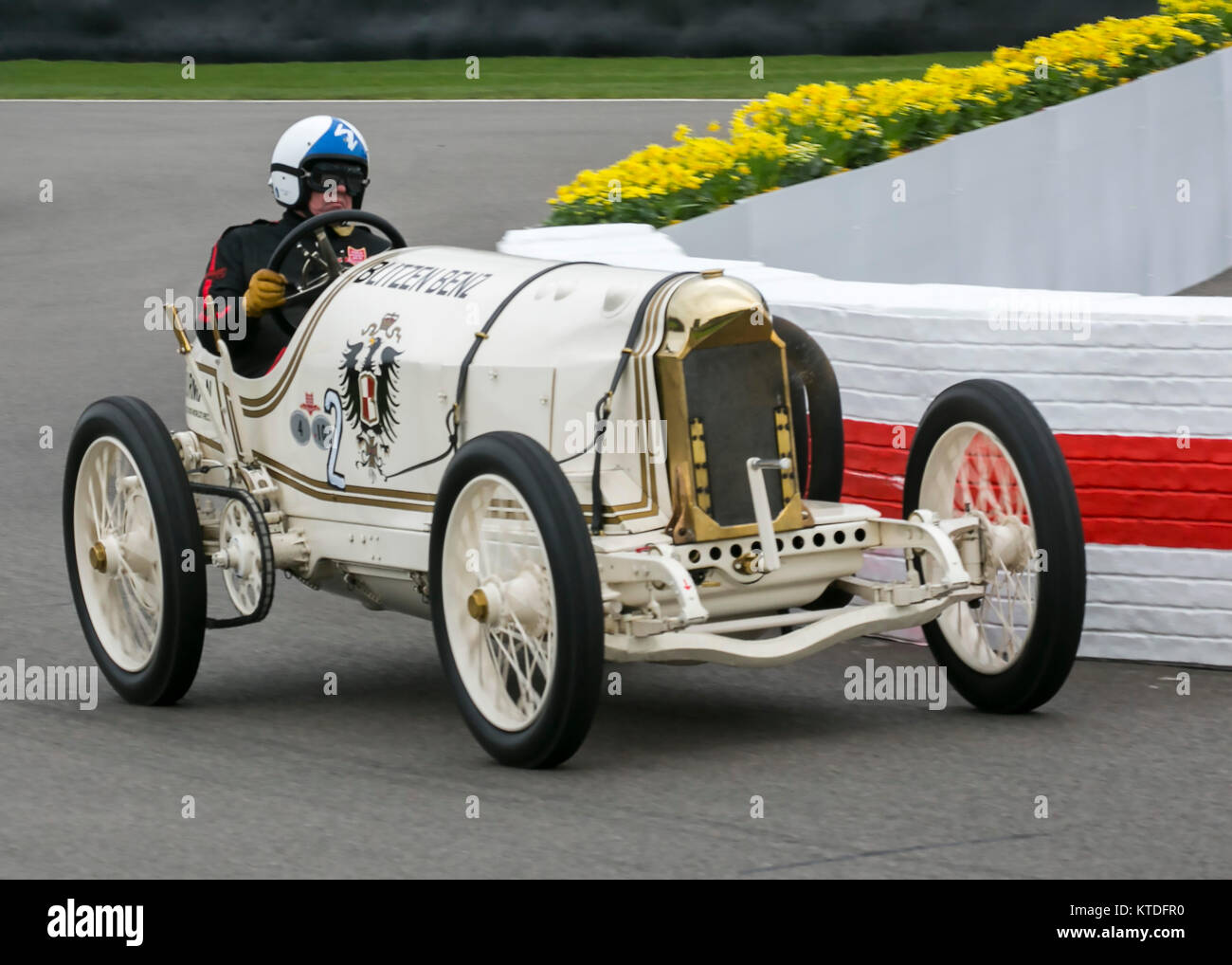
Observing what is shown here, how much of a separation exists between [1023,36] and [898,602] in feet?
69.4

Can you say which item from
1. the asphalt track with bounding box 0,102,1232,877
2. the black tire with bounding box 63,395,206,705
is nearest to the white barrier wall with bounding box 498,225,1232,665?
the asphalt track with bounding box 0,102,1232,877

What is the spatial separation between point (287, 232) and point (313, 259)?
305mm

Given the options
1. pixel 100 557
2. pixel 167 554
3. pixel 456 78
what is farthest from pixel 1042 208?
pixel 456 78

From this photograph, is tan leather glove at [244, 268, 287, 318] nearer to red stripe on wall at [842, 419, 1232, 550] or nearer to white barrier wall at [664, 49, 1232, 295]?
red stripe on wall at [842, 419, 1232, 550]

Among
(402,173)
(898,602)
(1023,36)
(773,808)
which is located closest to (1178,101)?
(402,173)

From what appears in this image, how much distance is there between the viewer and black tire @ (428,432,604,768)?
19.7 feet

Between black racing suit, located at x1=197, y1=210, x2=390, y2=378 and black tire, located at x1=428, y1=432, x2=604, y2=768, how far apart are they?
1645 millimetres

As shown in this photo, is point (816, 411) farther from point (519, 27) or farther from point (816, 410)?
point (519, 27)

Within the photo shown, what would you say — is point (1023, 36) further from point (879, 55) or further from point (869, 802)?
point (869, 802)

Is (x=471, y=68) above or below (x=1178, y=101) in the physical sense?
above

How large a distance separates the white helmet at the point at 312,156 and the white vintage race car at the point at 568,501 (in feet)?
1.48

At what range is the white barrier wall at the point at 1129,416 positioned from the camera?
24.4 feet

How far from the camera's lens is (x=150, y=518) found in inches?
296

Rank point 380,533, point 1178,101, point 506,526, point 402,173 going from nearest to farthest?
1. point 506,526
2. point 380,533
3. point 1178,101
4. point 402,173
